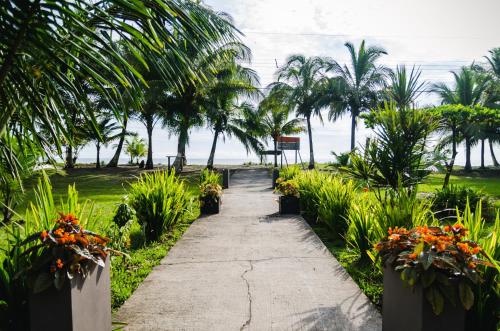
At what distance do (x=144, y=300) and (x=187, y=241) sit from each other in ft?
8.22

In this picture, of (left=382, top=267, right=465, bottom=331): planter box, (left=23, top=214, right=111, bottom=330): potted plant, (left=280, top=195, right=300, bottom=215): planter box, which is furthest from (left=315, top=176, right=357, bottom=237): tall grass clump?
(left=23, top=214, right=111, bottom=330): potted plant

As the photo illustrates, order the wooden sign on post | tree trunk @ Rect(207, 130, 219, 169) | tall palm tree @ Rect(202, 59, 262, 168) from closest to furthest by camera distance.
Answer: tall palm tree @ Rect(202, 59, 262, 168)
the wooden sign on post
tree trunk @ Rect(207, 130, 219, 169)

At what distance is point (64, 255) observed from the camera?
7.57 ft

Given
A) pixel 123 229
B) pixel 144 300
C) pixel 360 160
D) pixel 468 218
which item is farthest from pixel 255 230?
pixel 468 218

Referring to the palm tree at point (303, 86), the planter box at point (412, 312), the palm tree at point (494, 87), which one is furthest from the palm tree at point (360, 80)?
the planter box at point (412, 312)

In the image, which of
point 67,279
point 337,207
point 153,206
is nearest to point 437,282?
point 67,279

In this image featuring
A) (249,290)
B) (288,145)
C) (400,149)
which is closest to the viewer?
(249,290)

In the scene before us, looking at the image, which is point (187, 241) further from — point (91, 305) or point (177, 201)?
point (91, 305)

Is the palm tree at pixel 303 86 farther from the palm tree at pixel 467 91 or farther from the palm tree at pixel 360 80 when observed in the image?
the palm tree at pixel 467 91

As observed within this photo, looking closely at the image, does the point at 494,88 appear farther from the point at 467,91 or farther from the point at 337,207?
the point at 337,207

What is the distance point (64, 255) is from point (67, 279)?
Result: 17 centimetres

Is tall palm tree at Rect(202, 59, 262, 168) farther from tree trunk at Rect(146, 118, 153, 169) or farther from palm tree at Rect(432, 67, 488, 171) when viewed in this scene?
palm tree at Rect(432, 67, 488, 171)

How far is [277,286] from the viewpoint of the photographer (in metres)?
4.02

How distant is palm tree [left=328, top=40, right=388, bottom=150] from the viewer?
26906 millimetres
